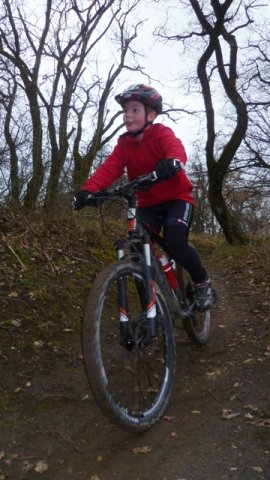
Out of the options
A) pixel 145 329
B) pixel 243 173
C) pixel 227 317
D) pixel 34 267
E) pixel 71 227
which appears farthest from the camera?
pixel 243 173

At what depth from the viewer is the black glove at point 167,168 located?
119 inches

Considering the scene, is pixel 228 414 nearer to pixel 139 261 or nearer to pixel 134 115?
pixel 139 261

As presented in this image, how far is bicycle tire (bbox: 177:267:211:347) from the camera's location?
14.2ft

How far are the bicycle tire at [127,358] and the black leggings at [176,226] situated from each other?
610mm

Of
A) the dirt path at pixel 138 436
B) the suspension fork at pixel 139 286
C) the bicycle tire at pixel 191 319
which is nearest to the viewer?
the dirt path at pixel 138 436

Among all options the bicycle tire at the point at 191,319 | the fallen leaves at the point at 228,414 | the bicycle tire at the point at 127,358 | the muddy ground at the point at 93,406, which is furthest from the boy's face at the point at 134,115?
the fallen leaves at the point at 228,414

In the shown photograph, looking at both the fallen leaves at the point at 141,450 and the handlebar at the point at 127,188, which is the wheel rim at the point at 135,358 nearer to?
the fallen leaves at the point at 141,450

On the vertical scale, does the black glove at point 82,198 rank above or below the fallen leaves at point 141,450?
above

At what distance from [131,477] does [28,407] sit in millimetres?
983

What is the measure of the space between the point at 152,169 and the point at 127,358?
1535 millimetres

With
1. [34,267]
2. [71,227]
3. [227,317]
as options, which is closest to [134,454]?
[34,267]

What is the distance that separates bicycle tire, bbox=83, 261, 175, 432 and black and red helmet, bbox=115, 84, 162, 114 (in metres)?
1.27

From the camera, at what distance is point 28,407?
10.3ft

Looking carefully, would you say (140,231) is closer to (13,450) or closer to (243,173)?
(13,450)
